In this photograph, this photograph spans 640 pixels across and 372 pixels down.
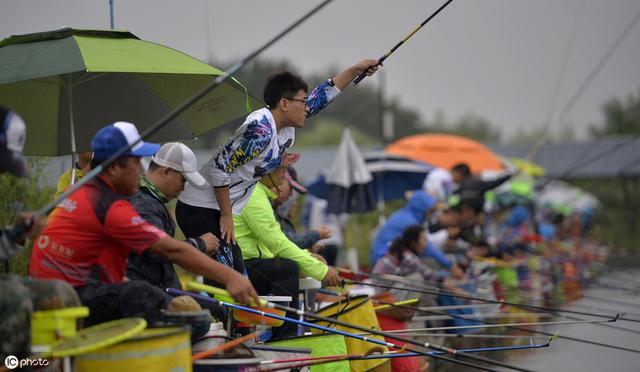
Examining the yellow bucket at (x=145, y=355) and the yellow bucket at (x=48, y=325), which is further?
the yellow bucket at (x=145, y=355)

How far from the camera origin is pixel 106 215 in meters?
5.06

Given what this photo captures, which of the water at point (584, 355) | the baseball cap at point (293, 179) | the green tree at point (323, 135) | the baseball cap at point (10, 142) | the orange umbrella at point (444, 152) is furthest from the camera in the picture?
the green tree at point (323, 135)

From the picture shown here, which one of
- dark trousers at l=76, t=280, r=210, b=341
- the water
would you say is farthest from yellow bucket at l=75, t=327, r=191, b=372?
the water

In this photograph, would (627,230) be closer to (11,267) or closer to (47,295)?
(11,267)

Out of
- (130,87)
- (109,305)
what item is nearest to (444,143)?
(130,87)

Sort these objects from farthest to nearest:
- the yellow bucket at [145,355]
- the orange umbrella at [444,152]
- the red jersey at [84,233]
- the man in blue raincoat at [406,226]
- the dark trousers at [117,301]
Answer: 1. the orange umbrella at [444,152]
2. the man in blue raincoat at [406,226]
3. the dark trousers at [117,301]
4. the red jersey at [84,233]
5. the yellow bucket at [145,355]

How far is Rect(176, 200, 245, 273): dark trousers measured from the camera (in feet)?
23.6

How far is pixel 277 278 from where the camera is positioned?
759 cm

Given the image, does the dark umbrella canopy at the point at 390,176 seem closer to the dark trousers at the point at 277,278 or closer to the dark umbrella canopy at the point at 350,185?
the dark umbrella canopy at the point at 350,185

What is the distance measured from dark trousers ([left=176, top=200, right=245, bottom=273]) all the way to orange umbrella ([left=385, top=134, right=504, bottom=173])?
1410 centimetres

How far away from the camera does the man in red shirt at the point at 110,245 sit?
5074 mm

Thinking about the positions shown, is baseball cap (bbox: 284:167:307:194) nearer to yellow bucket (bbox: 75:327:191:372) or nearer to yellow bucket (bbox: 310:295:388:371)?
yellow bucket (bbox: 310:295:388:371)

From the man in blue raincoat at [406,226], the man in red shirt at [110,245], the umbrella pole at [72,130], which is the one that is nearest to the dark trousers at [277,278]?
the umbrella pole at [72,130]

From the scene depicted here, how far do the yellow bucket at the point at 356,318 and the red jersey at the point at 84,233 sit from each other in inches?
101
